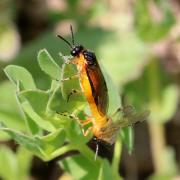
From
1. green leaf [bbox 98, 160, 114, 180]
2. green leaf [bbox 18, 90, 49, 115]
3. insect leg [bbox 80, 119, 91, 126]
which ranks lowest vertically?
green leaf [bbox 98, 160, 114, 180]

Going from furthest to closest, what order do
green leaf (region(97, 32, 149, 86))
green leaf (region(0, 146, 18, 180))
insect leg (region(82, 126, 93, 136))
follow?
green leaf (region(97, 32, 149, 86)), green leaf (region(0, 146, 18, 180)), insect leg (region(82, 126, 93, 136))

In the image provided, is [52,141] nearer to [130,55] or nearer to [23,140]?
[23,140]

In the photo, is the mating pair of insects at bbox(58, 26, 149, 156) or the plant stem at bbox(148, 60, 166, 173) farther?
the plant stem at bbox(148, 60, 166, 173)

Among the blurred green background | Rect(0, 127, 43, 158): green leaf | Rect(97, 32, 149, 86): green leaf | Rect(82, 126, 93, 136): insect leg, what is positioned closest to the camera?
Rect(0, 127, 43, 158): green leaf

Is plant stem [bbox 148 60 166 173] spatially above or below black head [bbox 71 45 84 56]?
below

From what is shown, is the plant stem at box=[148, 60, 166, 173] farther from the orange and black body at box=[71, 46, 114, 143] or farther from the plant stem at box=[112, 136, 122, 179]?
the orange and black body at box=[71, 46, 114, 143]

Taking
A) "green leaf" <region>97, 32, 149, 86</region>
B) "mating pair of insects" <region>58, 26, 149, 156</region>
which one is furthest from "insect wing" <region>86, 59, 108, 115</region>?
"green leaf" <region>97, 32, 149, 86</region>

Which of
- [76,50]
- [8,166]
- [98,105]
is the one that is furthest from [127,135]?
[8,166]
